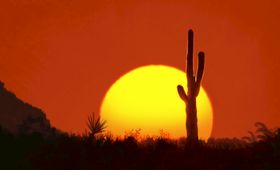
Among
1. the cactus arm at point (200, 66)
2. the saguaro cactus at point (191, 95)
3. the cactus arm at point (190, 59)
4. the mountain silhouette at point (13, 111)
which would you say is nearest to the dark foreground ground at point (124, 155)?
the saguaro cactus at point (191, 95)

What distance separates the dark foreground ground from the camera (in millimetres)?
15273

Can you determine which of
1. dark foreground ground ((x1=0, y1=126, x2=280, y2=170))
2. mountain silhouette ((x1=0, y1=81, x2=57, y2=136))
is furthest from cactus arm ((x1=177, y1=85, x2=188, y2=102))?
mountain silhouette ((x1=0, y1=81, x2=57, y2=136))

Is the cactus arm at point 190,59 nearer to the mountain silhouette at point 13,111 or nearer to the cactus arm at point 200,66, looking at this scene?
the cactus arm at point 200,66

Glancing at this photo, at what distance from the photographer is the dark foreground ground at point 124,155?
15273 millimetres

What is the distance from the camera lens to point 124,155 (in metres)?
16.4

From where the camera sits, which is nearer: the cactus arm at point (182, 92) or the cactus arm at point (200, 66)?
the cactus arm at point (182, 92)

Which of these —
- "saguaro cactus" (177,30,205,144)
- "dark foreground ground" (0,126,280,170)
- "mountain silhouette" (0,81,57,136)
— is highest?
"mountain silhouette" (0,81,57,136)

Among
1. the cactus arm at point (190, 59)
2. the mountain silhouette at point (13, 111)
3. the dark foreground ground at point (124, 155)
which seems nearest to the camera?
the dark foreground ground at point (124, 155)

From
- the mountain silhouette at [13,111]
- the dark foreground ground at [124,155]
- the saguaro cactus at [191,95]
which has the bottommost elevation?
the dark foreground ground at [124,155]

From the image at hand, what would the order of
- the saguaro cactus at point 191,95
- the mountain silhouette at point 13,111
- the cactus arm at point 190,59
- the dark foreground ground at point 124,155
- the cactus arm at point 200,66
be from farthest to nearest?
the mountain silhouette at point 13,111
the cactus arm at point 200,66
the cactus arm at point 190,59
the saguaro cactus at point 191,95
the dark foreground ground at point 124,155

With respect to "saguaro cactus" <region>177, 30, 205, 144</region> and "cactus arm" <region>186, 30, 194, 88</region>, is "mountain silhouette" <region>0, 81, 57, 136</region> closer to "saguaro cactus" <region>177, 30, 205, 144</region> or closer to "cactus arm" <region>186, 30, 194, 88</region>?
"cactus arm" <region>186, 30, 194, 88</region>

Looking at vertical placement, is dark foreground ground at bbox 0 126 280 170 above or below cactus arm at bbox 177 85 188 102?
below

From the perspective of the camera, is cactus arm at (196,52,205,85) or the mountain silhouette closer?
cactus arm at (196,52,205,85)

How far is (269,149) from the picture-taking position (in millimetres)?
15609
